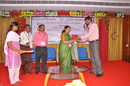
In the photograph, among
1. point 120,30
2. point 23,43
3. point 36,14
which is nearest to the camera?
point 23,43

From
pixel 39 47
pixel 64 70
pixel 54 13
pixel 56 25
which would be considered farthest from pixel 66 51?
pixel 54 13

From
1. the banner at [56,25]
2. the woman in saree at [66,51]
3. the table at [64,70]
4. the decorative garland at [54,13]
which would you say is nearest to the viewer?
the table at [64,70]

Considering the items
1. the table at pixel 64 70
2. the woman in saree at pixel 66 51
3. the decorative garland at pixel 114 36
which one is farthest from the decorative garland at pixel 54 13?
the table at pixel 64 70

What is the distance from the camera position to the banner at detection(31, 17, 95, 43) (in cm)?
638

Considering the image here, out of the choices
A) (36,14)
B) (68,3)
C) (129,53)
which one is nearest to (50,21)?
(36,14)

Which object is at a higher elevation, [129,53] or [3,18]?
[3,18]

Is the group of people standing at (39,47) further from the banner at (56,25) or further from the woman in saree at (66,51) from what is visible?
the banner at (56,25)

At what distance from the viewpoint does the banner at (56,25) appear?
6375mm

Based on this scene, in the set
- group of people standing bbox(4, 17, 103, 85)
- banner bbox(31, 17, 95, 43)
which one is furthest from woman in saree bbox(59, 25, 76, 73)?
banner bbox(31, 17, 95, 43)

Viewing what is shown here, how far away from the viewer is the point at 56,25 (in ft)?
21.2

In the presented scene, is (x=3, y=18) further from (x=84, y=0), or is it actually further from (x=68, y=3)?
(x=84, y=0)

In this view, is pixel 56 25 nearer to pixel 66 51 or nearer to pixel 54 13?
pixel 54 13

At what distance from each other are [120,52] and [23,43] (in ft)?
18.4

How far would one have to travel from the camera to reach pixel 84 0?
5.72 metres
